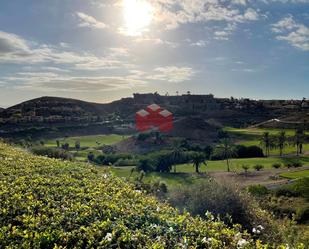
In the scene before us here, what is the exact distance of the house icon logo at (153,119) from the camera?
135m

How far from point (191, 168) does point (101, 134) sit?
67.1 m

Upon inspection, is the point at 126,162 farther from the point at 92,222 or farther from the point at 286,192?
the point at 92,222

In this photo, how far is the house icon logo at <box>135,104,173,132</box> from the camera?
135 m

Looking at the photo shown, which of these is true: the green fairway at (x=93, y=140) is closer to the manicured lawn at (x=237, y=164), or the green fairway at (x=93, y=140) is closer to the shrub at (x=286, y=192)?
the manicured lawn at (x=237, y=164)

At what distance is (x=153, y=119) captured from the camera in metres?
153

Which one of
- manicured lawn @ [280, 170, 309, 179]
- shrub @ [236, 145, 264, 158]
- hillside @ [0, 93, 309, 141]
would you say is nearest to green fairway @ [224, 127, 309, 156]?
shrub @ [236, 145, 264, 158]

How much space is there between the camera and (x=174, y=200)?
2069 cm

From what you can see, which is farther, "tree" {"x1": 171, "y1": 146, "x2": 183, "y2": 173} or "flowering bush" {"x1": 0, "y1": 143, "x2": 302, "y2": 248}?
"tree" {"x1": 171, "y1": 146, "x2": 183, "y2": 173}

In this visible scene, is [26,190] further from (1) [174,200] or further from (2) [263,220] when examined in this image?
(1) [174,200]

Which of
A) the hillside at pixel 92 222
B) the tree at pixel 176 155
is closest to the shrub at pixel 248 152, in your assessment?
the tree at pixel 176 155

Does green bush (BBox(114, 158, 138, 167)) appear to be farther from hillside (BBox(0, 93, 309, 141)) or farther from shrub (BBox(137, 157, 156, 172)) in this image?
hillside (BBox(0, 93, 309, 141))

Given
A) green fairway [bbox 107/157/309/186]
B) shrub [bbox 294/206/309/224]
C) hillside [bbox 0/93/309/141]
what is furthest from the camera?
hillside [bbox 0/93/309/141]

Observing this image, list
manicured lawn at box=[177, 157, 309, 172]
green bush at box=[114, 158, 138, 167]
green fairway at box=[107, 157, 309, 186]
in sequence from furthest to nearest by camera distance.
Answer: green bush at box=[114, 158, 138, 167] < manicured lawn at box=[177, 157, 309, 172] < green fairway at box=[107, 157, 309, 186]

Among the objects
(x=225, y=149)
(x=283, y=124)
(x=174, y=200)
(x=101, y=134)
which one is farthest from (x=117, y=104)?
(x=174, y=200)
